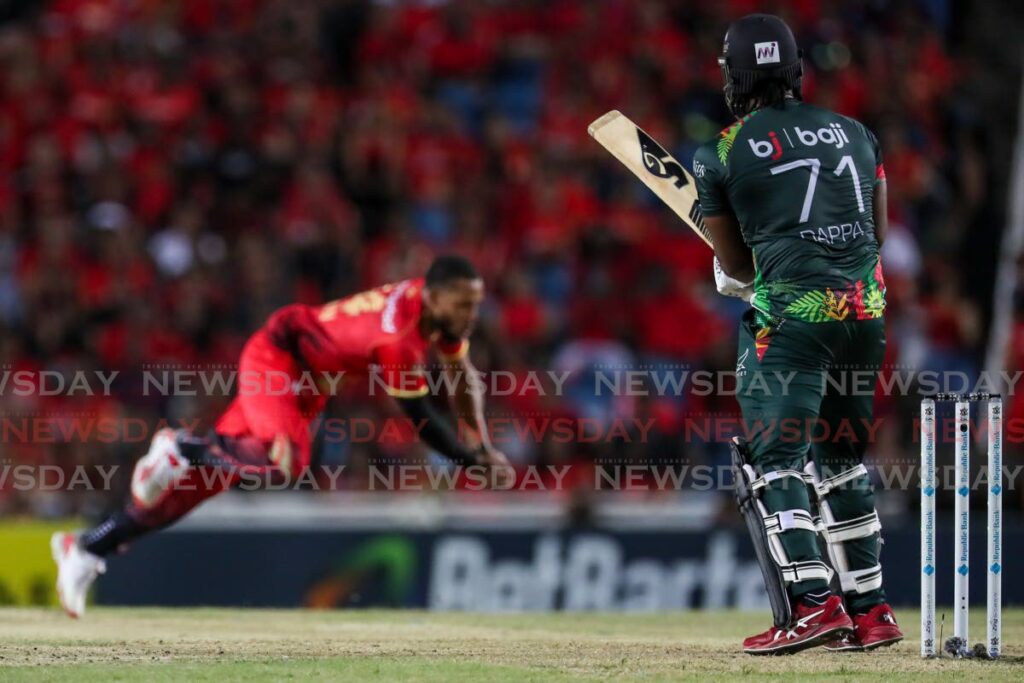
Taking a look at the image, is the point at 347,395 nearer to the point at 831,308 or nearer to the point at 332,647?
the point at 332,647

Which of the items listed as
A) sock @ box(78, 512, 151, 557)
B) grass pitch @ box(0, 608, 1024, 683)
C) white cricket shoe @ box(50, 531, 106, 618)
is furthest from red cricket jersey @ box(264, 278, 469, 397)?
white cricket shoe @ box(50, 531, 106, 618)

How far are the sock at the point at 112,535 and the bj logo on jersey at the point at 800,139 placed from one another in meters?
4.58

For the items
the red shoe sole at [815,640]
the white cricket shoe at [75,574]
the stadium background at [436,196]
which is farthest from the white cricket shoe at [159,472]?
the red shoe sole at [815,640]

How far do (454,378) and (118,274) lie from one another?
263 inches

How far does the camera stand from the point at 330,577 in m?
13.1

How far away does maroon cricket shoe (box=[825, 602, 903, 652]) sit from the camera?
7.24 meters

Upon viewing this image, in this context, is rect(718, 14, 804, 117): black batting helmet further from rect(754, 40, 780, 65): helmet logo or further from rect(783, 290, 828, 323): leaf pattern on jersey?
rect(783, 290, 828, 323): leaf pattern on jersey

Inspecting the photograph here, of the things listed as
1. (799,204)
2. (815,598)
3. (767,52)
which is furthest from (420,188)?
(815,598)

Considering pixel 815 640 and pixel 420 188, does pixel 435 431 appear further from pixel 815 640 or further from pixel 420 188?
pixel 420 188

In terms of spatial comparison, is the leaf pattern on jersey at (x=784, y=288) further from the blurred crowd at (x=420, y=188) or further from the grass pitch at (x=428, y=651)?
the blurred crowd at (x=420, y=188)

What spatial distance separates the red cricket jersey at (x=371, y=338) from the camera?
9.32 m

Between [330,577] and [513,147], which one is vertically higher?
[513,147]

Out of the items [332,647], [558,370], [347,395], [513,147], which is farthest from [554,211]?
[332,647]

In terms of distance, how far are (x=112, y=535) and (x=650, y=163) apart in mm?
4036
